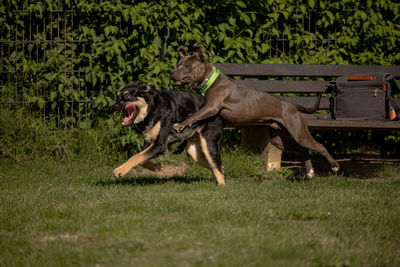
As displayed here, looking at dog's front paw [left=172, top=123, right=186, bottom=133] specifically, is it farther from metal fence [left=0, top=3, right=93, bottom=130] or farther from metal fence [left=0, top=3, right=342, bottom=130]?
metal fence [left=0, top=3, right=93, bottom=130]

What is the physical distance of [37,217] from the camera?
4.38 meters

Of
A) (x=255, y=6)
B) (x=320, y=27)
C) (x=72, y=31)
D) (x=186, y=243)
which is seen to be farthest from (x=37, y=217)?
(x=320, y=27)

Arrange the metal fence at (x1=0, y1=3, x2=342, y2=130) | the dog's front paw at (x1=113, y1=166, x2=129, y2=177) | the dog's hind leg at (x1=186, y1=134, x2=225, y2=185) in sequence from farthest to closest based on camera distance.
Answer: the metal fence at (x1=0, y1=3, x2=342, y2=130) → the dog's hind leg at (x1=186, y1=134, x2=225, y2=185) → the dog's front paw at (x1=113, y1=166, x2=129, y2=177)

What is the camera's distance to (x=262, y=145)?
24.3ft

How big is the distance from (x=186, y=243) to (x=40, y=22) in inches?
234

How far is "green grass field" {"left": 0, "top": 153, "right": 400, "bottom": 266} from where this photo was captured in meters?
3.32

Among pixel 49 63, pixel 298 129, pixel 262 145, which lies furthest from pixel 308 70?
pixel 49 63

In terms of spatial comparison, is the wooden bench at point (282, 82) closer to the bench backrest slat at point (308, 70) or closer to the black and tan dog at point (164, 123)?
the bench backrest slat at point (308, 70)

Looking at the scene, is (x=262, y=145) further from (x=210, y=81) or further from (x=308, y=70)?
(x=210, y=81)

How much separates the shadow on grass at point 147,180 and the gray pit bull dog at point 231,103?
945 mm

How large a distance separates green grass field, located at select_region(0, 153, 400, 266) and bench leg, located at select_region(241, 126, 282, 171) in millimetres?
586

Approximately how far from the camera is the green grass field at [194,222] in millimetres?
3318

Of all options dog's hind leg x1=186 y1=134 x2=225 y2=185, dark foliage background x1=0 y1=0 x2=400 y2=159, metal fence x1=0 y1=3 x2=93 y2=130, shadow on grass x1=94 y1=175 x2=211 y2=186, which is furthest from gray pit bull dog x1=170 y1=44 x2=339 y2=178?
metal fence x1=0 y1=3 x2=93 y2=130

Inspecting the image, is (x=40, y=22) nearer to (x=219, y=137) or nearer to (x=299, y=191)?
(x=219, y=137)
